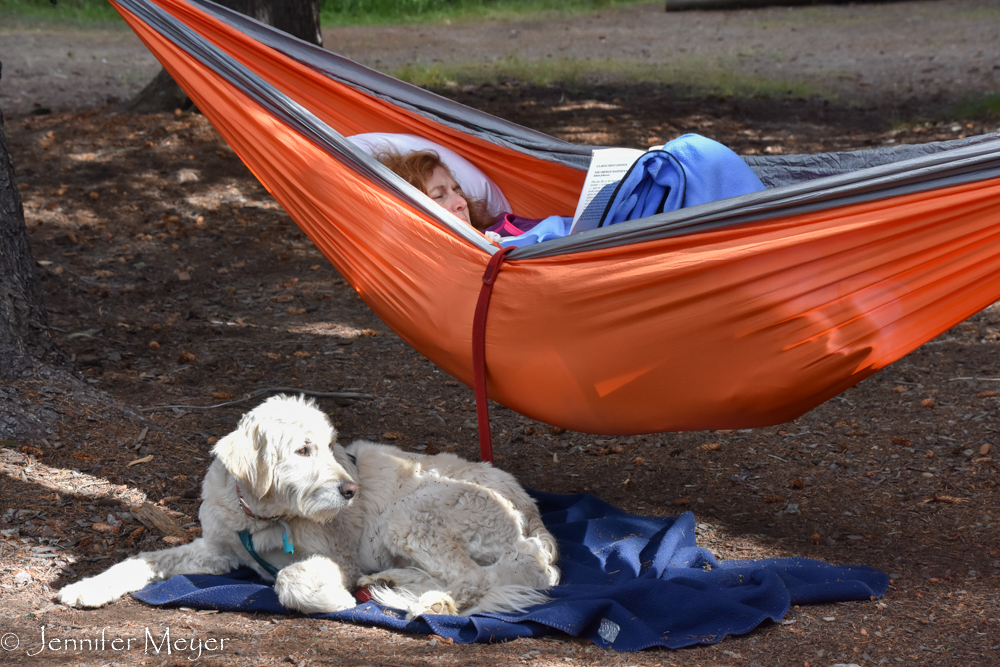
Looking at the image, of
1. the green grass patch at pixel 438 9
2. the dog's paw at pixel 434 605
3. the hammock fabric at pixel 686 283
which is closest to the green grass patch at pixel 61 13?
the green grass patch at pixel 438 9

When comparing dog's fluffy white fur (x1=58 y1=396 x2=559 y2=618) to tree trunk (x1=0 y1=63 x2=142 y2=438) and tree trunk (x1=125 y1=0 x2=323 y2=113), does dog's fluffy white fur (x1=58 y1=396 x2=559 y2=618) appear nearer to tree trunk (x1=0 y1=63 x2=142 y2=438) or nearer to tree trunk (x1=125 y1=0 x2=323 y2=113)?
tree trunk (x1=0 y1=63 x2=142 y2=438)

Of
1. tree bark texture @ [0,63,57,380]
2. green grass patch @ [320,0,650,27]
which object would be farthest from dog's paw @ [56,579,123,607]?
green grass patch @ [320,0,650,27]

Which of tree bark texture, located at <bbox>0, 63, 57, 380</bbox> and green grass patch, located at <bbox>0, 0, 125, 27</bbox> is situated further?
green grass patch, located at <bbox>0, 0, 125, 27</bbox>

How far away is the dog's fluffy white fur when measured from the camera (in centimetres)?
229

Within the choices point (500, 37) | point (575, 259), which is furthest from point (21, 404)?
point (500, 37)

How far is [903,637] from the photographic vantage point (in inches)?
83.8

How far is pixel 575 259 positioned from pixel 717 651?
108 cm

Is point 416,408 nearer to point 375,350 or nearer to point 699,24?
point 375,350

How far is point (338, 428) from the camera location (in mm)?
3516

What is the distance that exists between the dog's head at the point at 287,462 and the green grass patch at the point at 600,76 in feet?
19.8

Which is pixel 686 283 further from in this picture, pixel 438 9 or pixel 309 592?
pixel 438 9

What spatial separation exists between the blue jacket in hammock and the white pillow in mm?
920

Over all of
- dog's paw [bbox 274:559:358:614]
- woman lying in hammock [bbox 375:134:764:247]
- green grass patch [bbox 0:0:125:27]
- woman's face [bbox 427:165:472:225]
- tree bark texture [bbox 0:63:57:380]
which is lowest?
dog's paw [bbox 274:559:358:614]

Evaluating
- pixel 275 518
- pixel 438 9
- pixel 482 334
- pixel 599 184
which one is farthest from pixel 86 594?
pixel 438 9
